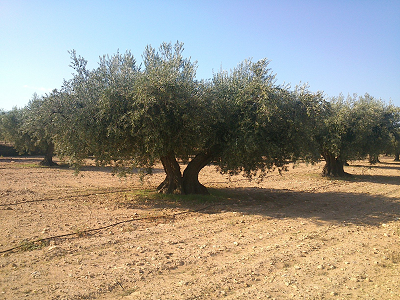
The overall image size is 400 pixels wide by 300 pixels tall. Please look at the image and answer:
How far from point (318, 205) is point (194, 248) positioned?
8.16 m

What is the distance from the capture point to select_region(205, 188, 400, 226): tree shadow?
38.0 ft

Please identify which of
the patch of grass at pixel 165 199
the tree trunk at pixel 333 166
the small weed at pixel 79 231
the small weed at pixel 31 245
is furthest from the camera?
the tree trunk at pixel 333 166

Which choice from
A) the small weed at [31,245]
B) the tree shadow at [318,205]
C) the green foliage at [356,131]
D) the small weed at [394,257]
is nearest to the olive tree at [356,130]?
the green foliage at [356,131]

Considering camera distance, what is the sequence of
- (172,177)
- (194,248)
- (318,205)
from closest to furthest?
(194,248) → (318,205) → (172,177)

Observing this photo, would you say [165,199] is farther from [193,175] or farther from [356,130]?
[356,130]

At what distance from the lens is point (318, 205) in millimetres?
13859

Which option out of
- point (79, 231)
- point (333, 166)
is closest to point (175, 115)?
point (79, 231)

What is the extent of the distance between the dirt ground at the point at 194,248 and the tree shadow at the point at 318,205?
5 cm

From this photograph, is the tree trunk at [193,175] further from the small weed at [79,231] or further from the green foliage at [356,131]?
the green foliage at [356,131]

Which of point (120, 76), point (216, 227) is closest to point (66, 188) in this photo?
point (120, 76)

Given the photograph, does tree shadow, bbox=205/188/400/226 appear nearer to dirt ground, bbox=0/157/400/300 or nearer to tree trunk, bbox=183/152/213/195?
dirt ground, bbox=0/157/400/300

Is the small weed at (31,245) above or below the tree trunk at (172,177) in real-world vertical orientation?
below

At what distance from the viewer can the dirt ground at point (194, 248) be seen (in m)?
5.50

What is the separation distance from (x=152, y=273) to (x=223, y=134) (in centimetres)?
777
